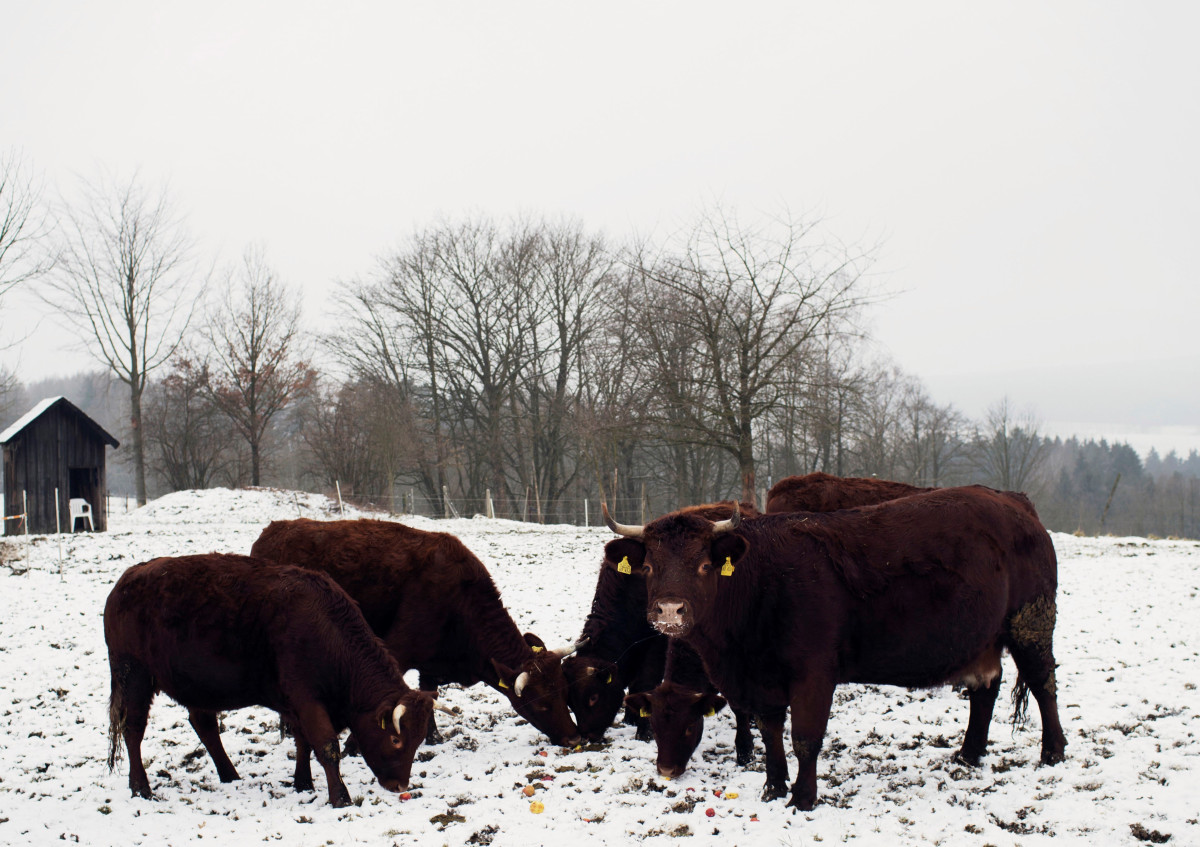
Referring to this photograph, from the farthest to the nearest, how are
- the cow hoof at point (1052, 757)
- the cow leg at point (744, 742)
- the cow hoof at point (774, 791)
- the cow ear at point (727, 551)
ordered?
1. the cow leg at point (744, 742)
2. the cow hoof at point (1052, 757)
3. the cow hoof at point (774, 791)
4. the cow ear at point (727, 551)

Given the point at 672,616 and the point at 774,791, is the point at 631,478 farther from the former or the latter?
the point at 672,616

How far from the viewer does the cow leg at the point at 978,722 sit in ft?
20.1

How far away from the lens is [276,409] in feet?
120

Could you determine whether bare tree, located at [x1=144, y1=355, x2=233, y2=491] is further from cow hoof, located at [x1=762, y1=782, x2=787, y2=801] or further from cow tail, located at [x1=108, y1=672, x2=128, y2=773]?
cow hoof, located at [x1=762, y1=782, x2=787, y2=801]

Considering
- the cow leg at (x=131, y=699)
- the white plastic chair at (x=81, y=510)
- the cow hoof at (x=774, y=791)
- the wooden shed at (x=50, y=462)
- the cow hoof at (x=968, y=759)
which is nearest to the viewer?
the cow hoof at (x=774, y=791)

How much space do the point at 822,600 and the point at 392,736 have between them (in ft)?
11.0

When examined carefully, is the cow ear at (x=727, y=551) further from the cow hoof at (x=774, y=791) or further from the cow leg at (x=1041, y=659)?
the cow leg at (x=1041, y=659)

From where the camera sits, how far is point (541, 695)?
743 cm

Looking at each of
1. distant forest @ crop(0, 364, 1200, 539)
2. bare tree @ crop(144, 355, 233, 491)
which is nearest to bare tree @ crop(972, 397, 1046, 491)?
distant forest @ crop(0, 364, 1200, 539)

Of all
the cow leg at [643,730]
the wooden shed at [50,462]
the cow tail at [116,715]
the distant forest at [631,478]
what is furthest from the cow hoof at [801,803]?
the wooden shed at [50,462]

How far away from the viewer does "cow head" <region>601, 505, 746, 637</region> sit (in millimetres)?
5148

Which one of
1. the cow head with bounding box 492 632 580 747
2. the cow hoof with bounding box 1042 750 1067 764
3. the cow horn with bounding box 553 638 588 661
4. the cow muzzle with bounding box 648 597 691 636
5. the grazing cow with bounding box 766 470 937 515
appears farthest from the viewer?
the grazing cow with bounding box 766 470 937 515

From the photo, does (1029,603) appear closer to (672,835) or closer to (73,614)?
(672,835)

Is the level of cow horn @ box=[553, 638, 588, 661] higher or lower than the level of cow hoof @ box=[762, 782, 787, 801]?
higher
